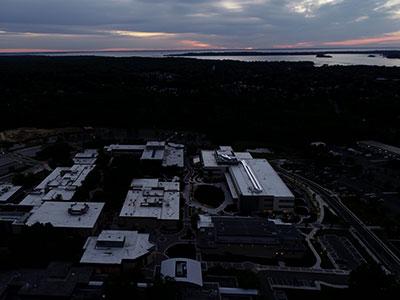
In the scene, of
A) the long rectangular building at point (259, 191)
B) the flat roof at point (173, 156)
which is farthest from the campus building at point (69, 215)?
the flat roof at point (173, 156)

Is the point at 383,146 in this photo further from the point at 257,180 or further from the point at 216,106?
the point at 216,106

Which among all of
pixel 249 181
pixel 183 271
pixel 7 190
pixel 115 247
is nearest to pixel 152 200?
pixel 115 247

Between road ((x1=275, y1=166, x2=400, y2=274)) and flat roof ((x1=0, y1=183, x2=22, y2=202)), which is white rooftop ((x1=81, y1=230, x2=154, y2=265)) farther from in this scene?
road ((x1=275, y1=166, x2=400, y2=274))

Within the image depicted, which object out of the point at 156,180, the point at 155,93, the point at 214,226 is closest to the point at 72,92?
the point at 155,93

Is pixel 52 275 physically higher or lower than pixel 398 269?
higher

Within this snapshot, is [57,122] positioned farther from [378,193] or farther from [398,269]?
[398,269]


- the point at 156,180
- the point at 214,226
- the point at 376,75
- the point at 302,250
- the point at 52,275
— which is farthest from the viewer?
the point at 376,75

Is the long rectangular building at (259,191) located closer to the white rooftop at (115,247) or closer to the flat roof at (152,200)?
the flat roof at (152,200)
